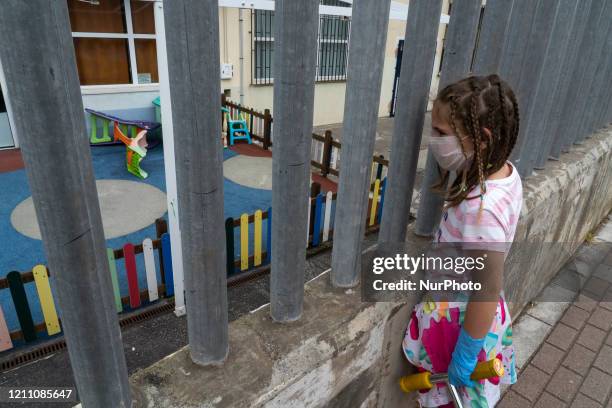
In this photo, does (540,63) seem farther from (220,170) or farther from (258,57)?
(258,57)

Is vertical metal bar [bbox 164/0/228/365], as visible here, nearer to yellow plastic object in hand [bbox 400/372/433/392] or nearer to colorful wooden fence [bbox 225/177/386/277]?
yellow plastic object in hand [bbox 400/372/433/392]

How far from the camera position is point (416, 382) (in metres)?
2.23

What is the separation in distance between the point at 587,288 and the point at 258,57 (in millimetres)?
8552

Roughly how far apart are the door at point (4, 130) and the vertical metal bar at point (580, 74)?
29.3 ft

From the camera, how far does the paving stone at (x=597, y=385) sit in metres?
3.18

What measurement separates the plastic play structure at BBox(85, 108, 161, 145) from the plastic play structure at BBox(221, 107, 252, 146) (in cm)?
149

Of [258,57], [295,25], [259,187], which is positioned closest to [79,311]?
[295,25]

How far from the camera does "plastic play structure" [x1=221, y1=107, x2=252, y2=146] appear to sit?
9.27 meters

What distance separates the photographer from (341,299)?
1.89 meters

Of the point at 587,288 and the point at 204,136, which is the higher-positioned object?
the point at 204,136

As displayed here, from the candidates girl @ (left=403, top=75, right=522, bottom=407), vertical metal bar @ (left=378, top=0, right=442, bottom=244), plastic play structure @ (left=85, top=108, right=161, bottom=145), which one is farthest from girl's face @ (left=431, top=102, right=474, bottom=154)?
plastic play structure @ (left=85, top=108, right=161, bottom=145)

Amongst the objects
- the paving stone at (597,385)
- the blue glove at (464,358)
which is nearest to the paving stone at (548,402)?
the paving stone at (597,385)

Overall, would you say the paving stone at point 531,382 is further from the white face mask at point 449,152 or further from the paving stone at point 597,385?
the white face mask at point 449,152

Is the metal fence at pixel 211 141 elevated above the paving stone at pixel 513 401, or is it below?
above
